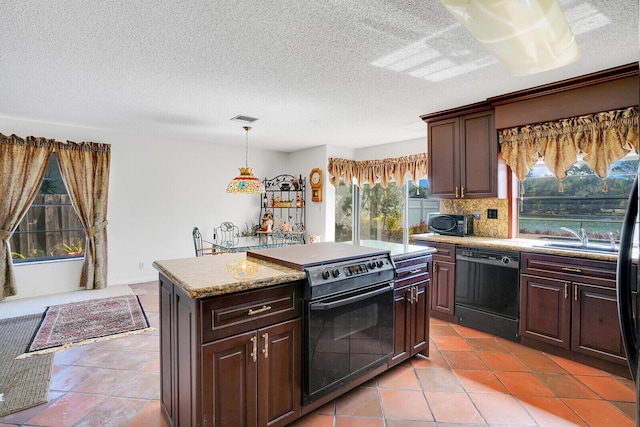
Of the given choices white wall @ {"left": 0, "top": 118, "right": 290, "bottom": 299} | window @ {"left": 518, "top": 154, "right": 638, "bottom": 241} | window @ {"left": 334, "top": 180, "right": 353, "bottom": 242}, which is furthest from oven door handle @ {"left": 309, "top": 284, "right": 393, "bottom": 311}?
window @ {"left": 334, "top": 180, "right": 353, "bottom": 242}

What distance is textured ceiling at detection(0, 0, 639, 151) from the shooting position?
5.96 feet

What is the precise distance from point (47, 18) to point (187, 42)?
0.76 metres

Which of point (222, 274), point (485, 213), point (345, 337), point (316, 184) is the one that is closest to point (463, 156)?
point (485, 213)

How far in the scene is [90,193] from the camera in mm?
4555

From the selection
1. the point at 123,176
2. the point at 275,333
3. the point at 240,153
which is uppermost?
the point at 240,153

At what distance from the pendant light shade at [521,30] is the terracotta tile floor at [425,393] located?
6.93 ft

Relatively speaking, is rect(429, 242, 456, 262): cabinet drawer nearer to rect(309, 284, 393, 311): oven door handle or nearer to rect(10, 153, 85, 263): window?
rect(309, 284, 393, 311): oven door handle

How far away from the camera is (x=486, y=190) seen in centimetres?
343

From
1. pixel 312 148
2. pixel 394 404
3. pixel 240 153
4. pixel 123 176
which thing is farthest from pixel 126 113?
pixel 394 404

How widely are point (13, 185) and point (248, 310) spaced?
4437 mm

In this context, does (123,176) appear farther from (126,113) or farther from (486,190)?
(486,190)

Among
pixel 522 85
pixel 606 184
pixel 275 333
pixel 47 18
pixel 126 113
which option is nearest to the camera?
pixel 275 333

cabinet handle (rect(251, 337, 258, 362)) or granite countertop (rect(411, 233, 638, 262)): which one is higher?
granite countertop (rect(411, 233, 638, 262))

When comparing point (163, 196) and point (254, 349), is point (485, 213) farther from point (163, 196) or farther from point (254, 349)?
point (163, 196)
